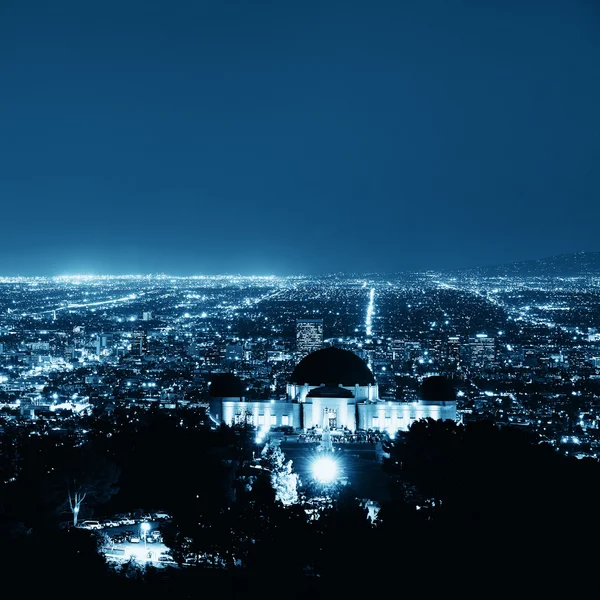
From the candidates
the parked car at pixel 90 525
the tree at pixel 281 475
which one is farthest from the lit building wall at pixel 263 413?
the parked car at pixel 90 525

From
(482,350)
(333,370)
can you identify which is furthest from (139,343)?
(333,370)

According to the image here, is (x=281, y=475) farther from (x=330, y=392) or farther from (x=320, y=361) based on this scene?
(x=320, y=361)

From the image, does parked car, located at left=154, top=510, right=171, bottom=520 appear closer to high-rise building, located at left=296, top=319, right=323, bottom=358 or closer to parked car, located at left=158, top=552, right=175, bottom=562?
parked car, located at left=158, top=552, right=175, bottom=562

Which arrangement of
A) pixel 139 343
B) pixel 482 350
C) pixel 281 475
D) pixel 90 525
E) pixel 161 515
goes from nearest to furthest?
pixel 90 525, pixel 161 515, pixel 281 475, pixel 482 350, pixel 139 343

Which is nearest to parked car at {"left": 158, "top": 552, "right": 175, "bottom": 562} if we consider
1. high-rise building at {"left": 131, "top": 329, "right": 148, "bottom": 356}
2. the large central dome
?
the large central dome

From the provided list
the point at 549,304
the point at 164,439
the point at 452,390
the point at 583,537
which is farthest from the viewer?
→ the point at 549,304

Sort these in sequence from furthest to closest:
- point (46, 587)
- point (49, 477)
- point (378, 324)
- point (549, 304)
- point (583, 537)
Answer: point (549, 304), point (378, 324), point (49, 477), point (583, 537), point (46, 587)

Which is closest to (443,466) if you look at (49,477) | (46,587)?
(49,477)

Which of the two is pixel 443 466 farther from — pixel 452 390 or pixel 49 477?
pixel 452 390
